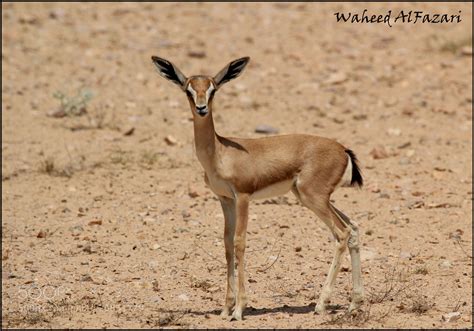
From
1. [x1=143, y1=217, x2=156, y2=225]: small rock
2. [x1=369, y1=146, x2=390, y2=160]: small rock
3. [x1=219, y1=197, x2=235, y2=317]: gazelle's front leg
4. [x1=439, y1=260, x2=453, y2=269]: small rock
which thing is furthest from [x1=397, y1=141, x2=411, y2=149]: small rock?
[x1=219, y1=197, x2=235, y2=317]: gazelle's front leg

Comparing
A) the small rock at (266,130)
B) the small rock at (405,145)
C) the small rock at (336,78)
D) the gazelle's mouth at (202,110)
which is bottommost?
the small rock at (405,145)

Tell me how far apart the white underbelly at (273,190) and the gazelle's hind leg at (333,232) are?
3.6 inches

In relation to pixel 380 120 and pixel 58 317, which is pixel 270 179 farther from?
pixel 380 120

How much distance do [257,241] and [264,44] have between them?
29.4ft

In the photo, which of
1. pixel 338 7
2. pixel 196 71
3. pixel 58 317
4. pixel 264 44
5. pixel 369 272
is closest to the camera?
pixel 58 317

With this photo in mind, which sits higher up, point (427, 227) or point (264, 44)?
point (264, 44)

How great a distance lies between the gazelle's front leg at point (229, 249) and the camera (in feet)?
27.1

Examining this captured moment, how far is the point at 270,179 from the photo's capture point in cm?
825

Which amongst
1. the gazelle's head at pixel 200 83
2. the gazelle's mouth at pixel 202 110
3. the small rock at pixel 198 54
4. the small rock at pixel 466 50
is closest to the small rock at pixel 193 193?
the gazelle's head at pixel 200 83

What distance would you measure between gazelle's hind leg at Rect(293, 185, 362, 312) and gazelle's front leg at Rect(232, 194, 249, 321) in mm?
567

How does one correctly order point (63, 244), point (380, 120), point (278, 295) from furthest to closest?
point (380, 120)
point (63, 244)
point (278, 295)

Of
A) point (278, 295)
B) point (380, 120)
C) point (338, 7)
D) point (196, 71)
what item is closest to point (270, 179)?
point (278, 295)

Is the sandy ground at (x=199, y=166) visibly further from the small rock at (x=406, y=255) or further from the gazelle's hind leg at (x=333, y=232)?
the gazelle's hind leg at (x=333, y=232)

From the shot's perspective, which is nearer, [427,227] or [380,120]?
[427,227]
